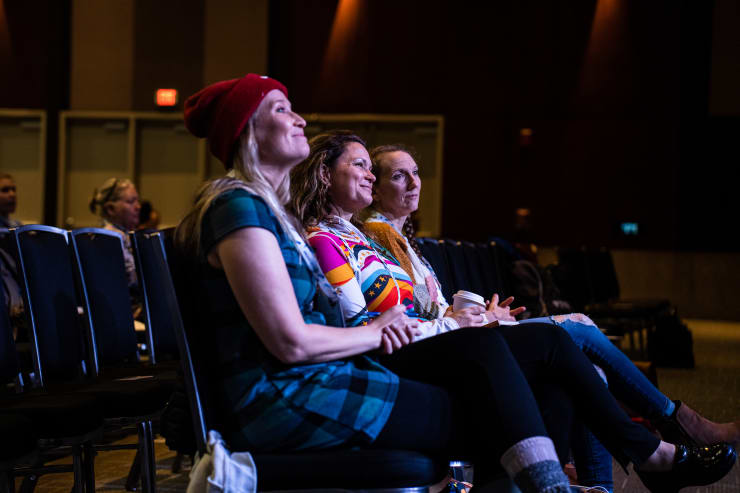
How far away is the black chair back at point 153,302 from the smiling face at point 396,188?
34.7 inches

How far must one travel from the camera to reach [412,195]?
309 cm

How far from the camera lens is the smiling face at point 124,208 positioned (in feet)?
17.0

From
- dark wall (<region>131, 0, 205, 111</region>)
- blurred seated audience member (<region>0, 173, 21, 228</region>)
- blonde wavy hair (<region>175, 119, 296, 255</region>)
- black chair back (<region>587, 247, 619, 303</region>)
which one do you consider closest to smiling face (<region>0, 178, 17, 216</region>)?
blurred seated audience member (<region>0, 173, 21, 228</region>)

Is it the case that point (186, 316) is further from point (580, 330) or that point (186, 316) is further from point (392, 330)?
point (580, 330)

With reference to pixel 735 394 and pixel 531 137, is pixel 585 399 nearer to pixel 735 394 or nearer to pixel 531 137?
pixel 735 394

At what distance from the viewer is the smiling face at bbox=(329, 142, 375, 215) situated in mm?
2549

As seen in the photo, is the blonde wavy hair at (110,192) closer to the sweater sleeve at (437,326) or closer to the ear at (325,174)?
the ear at (325,174)

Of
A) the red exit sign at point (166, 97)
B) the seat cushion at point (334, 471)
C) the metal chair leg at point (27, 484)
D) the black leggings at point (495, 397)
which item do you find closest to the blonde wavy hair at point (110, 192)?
the metal chair leg at point (27, 484)

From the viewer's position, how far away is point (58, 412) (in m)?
2.03

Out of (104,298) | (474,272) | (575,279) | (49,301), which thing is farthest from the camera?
(575,279)

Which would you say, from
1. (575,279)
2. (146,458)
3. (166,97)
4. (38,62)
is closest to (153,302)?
(146,458)

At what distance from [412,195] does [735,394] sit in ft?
10.2

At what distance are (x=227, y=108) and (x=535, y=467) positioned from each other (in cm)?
95

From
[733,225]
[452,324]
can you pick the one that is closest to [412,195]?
[452,324]
